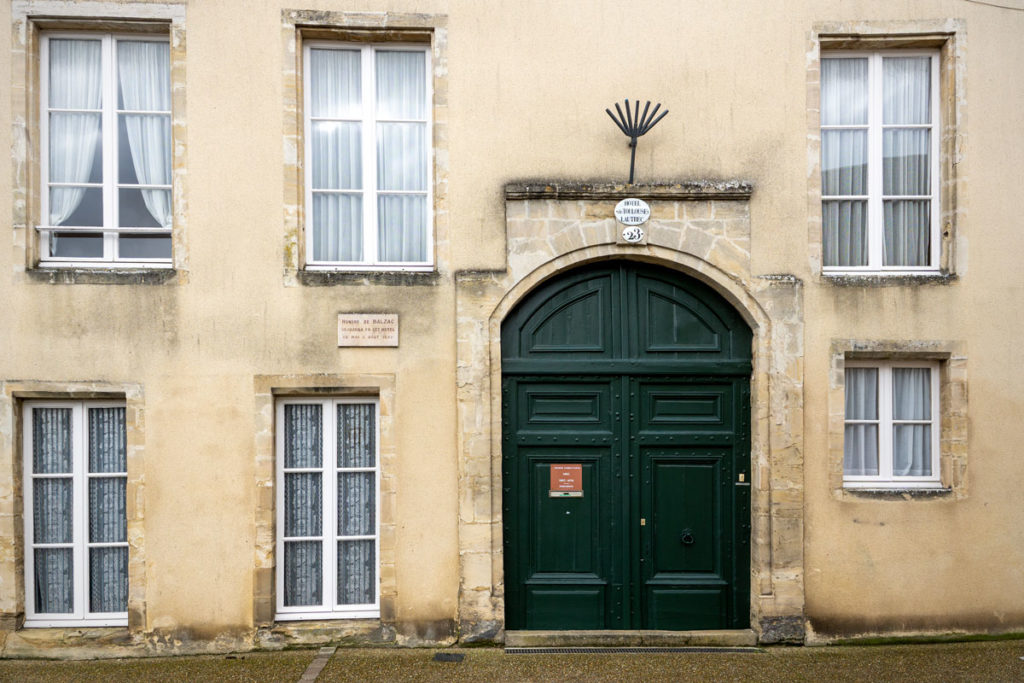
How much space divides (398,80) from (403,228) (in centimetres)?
115

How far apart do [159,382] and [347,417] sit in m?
1.37

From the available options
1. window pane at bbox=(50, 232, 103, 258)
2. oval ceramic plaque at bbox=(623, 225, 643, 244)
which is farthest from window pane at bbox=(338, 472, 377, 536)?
oval ceramic plaque at bbox=(623, 225, 643, 244)

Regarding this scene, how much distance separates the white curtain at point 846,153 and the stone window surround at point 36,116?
4.90m

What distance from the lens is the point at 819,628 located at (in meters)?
5.71

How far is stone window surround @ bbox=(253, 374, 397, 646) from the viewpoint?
5617 millimetres

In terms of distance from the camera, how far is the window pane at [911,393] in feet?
19.6

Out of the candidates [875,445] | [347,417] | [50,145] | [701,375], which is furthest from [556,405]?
[50,145]

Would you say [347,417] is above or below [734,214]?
below

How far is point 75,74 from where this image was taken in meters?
5.79

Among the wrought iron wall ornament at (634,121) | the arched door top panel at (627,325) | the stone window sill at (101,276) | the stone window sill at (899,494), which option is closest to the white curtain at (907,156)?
the arched door top panel at (627,325)

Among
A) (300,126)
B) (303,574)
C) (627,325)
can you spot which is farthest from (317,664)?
(300,126)

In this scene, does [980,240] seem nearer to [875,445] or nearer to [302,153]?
[875,445]

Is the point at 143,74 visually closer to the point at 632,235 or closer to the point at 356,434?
the point at 356,434

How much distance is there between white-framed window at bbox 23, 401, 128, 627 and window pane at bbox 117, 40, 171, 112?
2283mm
